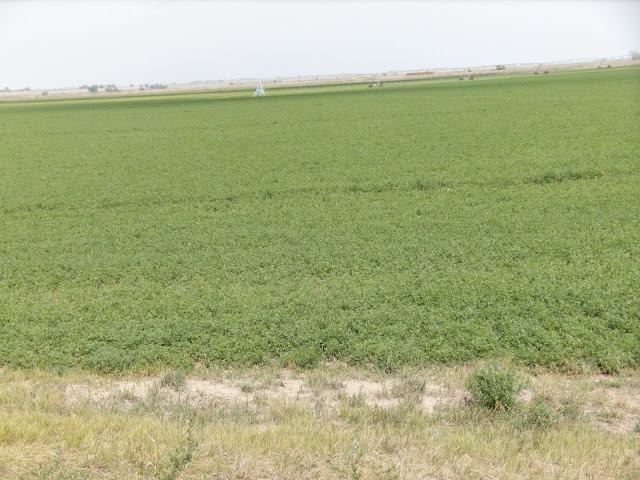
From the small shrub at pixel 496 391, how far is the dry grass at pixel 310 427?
132 mm

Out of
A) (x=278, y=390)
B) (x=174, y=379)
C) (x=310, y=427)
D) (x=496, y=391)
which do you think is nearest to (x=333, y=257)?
(x=278, y=390)

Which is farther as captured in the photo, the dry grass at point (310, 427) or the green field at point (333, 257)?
the green field at point (333, 257)

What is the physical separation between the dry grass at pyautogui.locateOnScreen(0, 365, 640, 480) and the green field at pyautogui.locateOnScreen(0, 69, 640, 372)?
49 centimetres

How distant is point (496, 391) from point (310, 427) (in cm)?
203

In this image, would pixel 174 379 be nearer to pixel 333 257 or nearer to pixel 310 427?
pixel 310 427

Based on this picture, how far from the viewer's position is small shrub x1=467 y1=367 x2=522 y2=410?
488 cm

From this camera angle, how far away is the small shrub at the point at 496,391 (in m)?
4.88

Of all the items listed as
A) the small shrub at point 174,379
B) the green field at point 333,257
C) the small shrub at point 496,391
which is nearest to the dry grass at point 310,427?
the small shrub at point 174,379

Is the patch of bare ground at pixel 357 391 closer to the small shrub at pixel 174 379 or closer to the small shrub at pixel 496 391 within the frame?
the small shrub at pixel 174 379

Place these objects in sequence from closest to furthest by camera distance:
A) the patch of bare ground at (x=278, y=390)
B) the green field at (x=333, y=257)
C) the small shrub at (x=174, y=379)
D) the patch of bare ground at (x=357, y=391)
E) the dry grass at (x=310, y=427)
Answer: the dry grass at (x=310, y=427) → the patch of bare ground at (x=357, y=391) → the patch of bare ground at (x=278, y=390) → the small shrub at (x=174, y=379) → the green field at (x=333, y=257)

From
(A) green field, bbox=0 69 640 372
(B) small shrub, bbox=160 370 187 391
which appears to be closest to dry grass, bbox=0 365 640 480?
(B) small shrub, bbox=160 370 187 391

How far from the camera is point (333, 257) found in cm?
928

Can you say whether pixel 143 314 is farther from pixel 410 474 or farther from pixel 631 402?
pixel 631 402

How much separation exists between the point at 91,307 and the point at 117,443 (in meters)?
4.33
